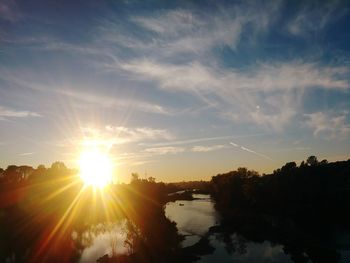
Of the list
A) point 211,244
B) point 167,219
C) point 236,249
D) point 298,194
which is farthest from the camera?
point 298,194

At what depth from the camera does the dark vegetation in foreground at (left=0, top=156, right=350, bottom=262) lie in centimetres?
6919

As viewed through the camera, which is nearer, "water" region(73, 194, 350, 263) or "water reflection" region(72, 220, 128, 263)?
"water" region(73, 194, 350, 263)

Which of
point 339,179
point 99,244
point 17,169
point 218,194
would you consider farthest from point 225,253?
point 17,169

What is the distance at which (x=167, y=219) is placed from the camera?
341 feet

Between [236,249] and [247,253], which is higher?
[236,249]

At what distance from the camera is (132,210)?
420 ft

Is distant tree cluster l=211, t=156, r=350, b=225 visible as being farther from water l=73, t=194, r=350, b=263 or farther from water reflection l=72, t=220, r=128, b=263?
water reflection l=72, t=220, r=128, b=263

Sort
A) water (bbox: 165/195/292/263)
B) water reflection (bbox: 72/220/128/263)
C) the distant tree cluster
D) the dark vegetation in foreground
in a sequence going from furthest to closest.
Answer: the distant tree cluster, the dark vegetation in foreground, water reflection (bbox: 72/220/128/263), water (bbox: 165/195/292/263)

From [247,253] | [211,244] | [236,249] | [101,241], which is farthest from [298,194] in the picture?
[101,241]

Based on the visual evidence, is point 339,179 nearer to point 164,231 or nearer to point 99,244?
point 164,231

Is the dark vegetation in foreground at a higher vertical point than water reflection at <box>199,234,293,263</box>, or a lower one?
higher

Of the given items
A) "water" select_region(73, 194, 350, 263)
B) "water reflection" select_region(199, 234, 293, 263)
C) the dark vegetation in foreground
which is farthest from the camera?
the dark vegetation in foreground

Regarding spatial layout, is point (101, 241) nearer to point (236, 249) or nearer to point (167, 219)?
point (167, 219)

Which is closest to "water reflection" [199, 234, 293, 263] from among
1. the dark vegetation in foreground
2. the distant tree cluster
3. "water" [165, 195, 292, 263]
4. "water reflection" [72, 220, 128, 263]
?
"water" [165, 195, 292, 263]
